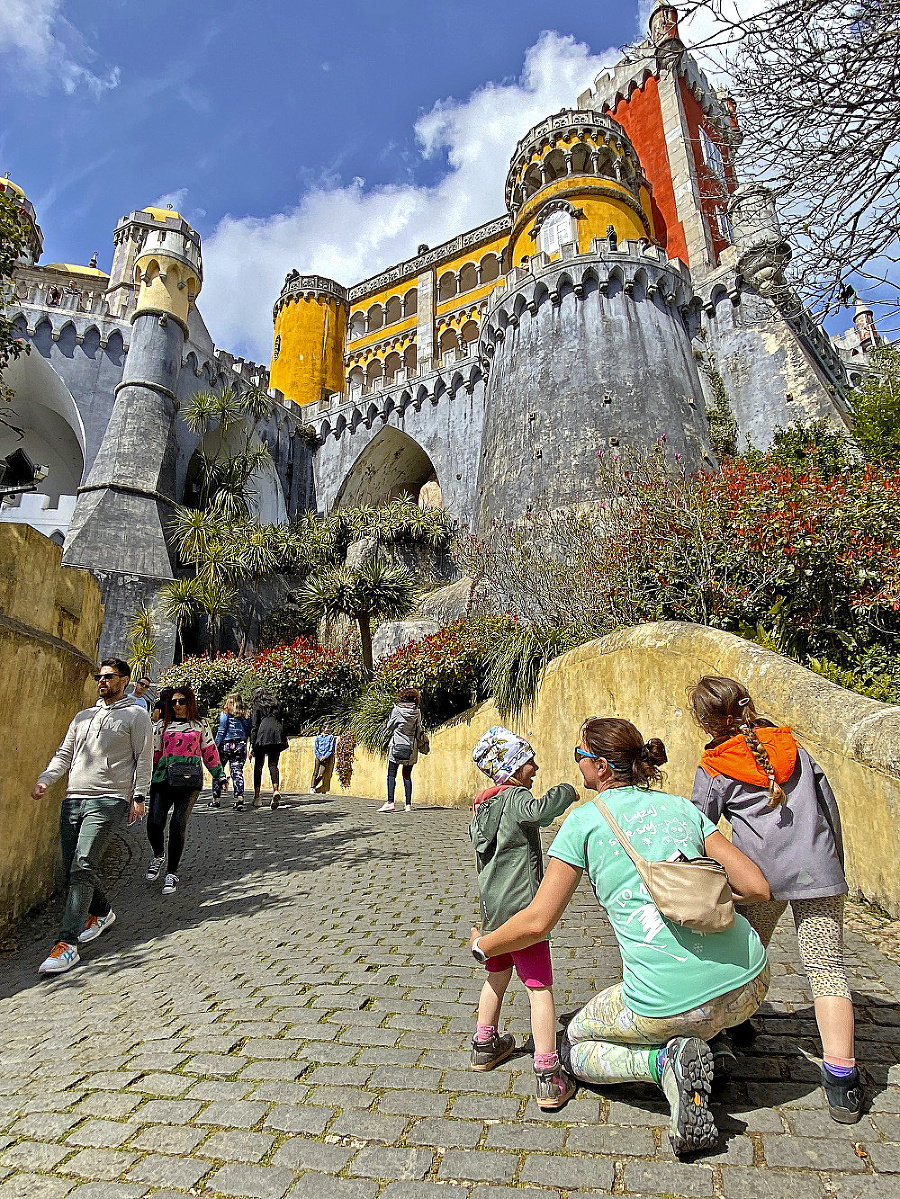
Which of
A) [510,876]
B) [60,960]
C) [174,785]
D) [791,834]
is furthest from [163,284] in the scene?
[791,834]

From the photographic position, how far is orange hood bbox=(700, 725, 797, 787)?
244cm

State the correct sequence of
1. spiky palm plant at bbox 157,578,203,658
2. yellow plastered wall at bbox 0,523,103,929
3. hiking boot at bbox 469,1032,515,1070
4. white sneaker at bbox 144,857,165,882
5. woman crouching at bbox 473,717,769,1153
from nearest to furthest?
woman crouching at bbox 473,717,769,1153, hiking boot at bbox 469,1032,515,1070, yellow plastered wall at bbox 0,523,103,929, white sneaker at bbox 144,857,165,882, spiky palm plant at bbox 157,578,203,658

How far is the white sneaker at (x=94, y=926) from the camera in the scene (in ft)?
14.4

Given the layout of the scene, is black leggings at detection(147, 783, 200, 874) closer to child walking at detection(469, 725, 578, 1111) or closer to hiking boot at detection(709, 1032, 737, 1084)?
child walking at detection(469, 725, 578, 1111)

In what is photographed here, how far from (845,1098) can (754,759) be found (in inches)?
40.7

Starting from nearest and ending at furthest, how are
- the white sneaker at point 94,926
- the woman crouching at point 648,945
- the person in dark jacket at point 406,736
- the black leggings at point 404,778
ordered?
the woman crouching at point 648,945, the white sneaker at point 94,926, the person in dark jacket at point 406,736, the black leggings at point 404,778

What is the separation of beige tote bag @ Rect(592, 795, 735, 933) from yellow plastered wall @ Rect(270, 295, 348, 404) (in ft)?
117

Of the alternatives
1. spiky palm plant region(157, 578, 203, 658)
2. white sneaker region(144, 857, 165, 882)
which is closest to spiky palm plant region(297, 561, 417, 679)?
spiky palm plant region(157, 578, 203, 658)

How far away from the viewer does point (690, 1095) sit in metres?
1.94

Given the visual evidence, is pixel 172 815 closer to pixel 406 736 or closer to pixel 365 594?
pixel 406 736

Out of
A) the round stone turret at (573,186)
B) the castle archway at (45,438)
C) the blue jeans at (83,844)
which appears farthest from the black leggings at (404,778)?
the round stone turret at (573,186)

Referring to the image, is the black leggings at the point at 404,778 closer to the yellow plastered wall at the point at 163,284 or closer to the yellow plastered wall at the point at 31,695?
the yellow plastered wall at the point at 31,695

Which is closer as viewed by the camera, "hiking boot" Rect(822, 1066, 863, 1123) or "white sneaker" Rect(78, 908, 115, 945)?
"hiking boot" Rect(822, 1066, 863, 1123)

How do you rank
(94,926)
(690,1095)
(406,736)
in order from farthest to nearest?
(406,736) < (94,926) < (690,1095)
